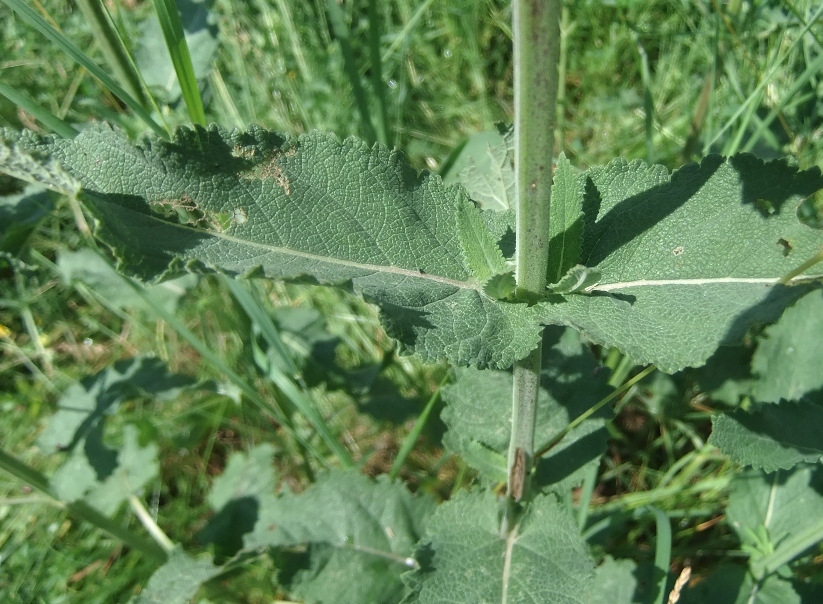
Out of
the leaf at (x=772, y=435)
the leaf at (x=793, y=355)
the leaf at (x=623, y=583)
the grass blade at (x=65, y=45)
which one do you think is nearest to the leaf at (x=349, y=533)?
the leaf at (x=623, y=583)

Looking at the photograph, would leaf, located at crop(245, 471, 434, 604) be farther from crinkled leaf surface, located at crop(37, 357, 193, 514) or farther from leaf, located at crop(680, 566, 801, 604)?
leaf, located at crop(680, 566, 801, 604)

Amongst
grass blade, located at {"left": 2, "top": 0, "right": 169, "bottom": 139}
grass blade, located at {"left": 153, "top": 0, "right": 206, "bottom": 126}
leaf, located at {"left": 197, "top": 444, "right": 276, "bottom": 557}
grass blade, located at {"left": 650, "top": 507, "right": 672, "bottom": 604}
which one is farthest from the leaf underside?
leaf, located at {"left": 197, "top": 444, "right": 276, "bottom": 557}

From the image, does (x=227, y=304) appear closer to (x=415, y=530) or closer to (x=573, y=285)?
(x=415, y=530)

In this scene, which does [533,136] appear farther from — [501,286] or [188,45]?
[188,45]

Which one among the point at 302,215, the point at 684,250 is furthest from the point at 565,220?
the point at 302,215

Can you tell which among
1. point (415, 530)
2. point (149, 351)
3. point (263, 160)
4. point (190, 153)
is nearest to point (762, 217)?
point (263, 160)

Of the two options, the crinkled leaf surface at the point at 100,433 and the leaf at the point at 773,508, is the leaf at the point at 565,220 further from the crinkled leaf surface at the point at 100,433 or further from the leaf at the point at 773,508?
the crinkled leaf surface at the point at 100,433

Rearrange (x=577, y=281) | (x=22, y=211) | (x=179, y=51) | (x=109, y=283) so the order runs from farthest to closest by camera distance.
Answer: (x=109, y=283)
(x=22, y=211)
(x=179, y=51)
(x=577, y=281)
